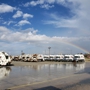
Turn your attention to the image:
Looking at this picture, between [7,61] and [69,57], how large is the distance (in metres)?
25.0

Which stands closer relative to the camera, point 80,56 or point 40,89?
point 40,89

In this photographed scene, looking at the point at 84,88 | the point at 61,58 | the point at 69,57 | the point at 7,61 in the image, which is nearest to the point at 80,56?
the point at 69,57

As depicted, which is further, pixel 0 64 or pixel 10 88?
pixel 0 64

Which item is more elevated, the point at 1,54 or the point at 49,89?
the point at 1,54

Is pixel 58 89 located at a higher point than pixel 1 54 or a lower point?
lower

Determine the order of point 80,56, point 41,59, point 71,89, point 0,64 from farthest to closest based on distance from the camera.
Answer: point 41,59, point 80,56, point 0,64, point 71,89

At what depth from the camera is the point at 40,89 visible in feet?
35.7

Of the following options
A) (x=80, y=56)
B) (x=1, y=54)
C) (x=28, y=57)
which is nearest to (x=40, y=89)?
(x=1, y=54)

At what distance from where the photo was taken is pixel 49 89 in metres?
10.9

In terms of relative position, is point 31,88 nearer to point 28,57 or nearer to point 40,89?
point 40,89

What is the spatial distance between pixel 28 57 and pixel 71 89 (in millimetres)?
46980

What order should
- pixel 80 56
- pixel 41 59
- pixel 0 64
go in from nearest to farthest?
pixel 0 64, pixel 80 56, pixel 41 59

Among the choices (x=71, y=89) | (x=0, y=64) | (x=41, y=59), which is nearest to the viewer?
(x=71, y=89)

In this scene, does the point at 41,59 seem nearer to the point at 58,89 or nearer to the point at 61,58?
the point at 61,58
